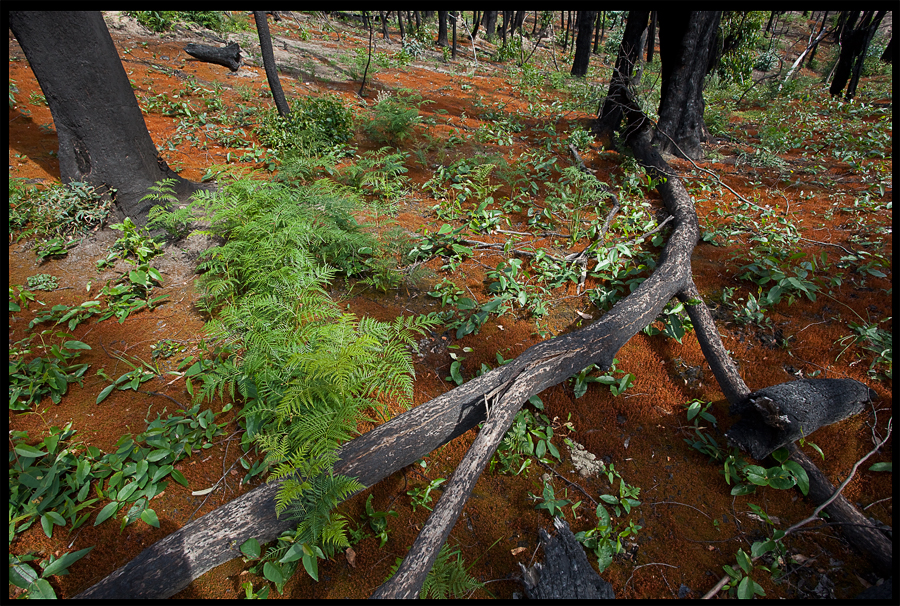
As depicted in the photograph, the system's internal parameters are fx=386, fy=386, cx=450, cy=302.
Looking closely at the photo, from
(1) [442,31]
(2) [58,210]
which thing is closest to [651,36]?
(1) [442,31]

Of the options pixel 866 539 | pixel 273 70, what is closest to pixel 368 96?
pixel 273 70

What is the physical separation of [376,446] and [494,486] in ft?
2.83

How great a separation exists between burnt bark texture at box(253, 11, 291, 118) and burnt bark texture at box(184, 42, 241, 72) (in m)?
3.65

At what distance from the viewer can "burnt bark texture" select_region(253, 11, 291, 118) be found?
6.58m

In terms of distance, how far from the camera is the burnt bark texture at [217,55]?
9.84m

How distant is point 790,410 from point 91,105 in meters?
6.62

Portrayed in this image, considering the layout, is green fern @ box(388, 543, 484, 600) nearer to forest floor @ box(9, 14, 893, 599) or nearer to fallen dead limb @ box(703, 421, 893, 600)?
forest floor @ box(9, 14, 893, 599)

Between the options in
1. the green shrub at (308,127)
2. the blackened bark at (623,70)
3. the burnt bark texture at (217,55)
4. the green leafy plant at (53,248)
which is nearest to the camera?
the green leafy plant at (53,248)

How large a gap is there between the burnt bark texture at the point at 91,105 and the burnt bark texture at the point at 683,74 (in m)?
7.20

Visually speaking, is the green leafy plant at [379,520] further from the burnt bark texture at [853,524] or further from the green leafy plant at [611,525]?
the burnt bark texture at [853,524]

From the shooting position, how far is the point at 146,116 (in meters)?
6.84

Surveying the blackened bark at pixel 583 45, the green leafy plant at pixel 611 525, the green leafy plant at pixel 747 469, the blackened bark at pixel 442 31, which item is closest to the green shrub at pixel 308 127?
the green leafy plant at pixel 611 525

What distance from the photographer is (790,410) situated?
2.46 meters
